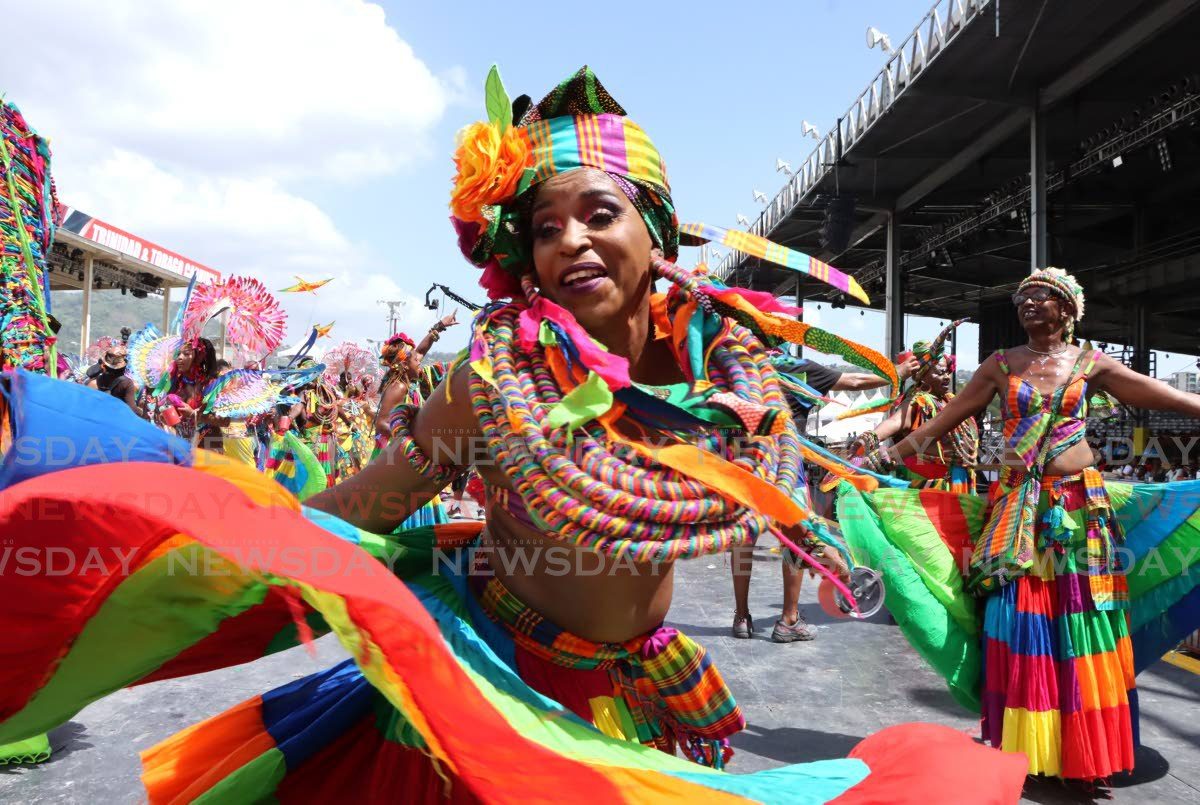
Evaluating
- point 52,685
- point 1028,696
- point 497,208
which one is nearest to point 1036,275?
point 1028,696

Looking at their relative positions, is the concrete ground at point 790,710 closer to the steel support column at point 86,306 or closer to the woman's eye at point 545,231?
the woman's eye at point 545,231

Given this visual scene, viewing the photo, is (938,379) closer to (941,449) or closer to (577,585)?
A: (941,449)

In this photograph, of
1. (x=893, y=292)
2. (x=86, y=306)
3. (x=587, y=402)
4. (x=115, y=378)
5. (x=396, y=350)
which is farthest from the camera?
(x=893, y=292)

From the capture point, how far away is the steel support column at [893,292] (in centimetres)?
2134

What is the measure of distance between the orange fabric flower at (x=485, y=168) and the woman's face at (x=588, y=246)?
0.07 m

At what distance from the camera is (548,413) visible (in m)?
1.46

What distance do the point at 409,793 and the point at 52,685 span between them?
1.79 ft

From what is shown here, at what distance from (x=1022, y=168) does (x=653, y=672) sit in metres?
19.7

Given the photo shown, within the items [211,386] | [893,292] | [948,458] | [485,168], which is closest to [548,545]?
[485,168]

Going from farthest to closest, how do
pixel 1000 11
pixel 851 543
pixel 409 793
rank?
pixel 1000 11, pixel 851 543, pixel 409 793

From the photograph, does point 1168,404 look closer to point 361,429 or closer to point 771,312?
point 771,312

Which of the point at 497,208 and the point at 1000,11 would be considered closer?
the point at 497,208

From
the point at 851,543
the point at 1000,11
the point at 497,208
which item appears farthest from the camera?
the point at 1000,11

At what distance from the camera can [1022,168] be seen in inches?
718
